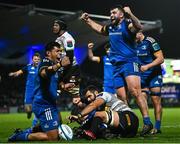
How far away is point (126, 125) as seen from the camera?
8.47 m

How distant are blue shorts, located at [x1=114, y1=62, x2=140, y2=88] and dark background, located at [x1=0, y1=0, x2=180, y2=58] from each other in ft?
84.9

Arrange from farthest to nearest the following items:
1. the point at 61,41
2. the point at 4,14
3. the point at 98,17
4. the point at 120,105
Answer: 1. the point at 98,17
2. the point at 4,14
3. the point at 61,41
4. the point at 120,105

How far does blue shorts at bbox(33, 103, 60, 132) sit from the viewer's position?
8.29 meters

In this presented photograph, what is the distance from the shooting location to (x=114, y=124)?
8.41m

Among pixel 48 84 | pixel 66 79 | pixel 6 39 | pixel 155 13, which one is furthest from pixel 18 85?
pixel 48 84

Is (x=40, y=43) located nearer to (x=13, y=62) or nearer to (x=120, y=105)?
(x=13, y=62)

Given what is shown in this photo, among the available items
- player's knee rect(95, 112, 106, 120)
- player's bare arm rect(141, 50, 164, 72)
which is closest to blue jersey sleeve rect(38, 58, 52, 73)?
player's knee rect(95, 112, 106, 120)

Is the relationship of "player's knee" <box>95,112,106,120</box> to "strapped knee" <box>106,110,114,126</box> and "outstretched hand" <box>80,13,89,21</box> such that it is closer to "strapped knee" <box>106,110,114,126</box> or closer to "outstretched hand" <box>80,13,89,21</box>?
"strapped knee" <box>106,110,114,126</box>

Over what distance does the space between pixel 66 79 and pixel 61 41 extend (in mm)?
855

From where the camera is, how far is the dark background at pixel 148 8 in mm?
38094

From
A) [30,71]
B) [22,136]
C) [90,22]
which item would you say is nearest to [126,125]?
[22,136]

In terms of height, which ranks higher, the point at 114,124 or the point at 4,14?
the point at 4,14

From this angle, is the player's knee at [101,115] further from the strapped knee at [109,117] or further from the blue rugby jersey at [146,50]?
the blue rugby jersey at [146,50]

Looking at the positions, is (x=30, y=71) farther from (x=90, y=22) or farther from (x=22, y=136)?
(x=22, y=136)
